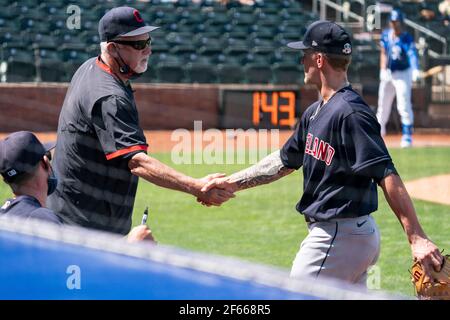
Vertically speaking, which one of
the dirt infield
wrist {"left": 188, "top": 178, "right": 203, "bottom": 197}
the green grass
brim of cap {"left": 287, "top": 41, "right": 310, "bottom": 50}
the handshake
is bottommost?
the dirt infield

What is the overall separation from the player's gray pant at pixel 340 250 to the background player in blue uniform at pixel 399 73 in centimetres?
1120

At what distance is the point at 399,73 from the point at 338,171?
11556 millimetres

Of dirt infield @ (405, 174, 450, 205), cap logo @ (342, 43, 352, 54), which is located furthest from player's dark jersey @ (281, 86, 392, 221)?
dirt infield @ (405, 174, 450, 205)

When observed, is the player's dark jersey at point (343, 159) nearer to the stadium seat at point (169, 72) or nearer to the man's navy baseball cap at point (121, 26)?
the man's navy baseball cap at point (121, 26)

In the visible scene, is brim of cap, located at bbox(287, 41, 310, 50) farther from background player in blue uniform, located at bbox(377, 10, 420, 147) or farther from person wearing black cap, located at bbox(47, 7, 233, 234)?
background player in blue uniform, located at bbox(377, 10, 420, 147)

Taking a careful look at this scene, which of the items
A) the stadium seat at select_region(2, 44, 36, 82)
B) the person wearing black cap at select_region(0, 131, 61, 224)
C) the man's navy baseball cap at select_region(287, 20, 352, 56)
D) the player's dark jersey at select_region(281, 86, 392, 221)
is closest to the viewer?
the person wearing black cap at select_region(0, 131, 61, 224)

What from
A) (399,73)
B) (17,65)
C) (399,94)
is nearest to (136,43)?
(399,94)

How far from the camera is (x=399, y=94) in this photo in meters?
15.7

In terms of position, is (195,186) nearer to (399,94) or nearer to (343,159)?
(343,159)

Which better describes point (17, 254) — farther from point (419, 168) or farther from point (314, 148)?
point (419, 168)

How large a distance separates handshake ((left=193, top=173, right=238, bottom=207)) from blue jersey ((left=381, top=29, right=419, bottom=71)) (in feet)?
35.6

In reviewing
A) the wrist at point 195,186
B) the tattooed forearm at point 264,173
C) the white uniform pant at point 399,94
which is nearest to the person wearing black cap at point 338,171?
the tattooed forearm at point 264,173

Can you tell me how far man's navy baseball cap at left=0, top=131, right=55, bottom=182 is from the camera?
4.14 meters
